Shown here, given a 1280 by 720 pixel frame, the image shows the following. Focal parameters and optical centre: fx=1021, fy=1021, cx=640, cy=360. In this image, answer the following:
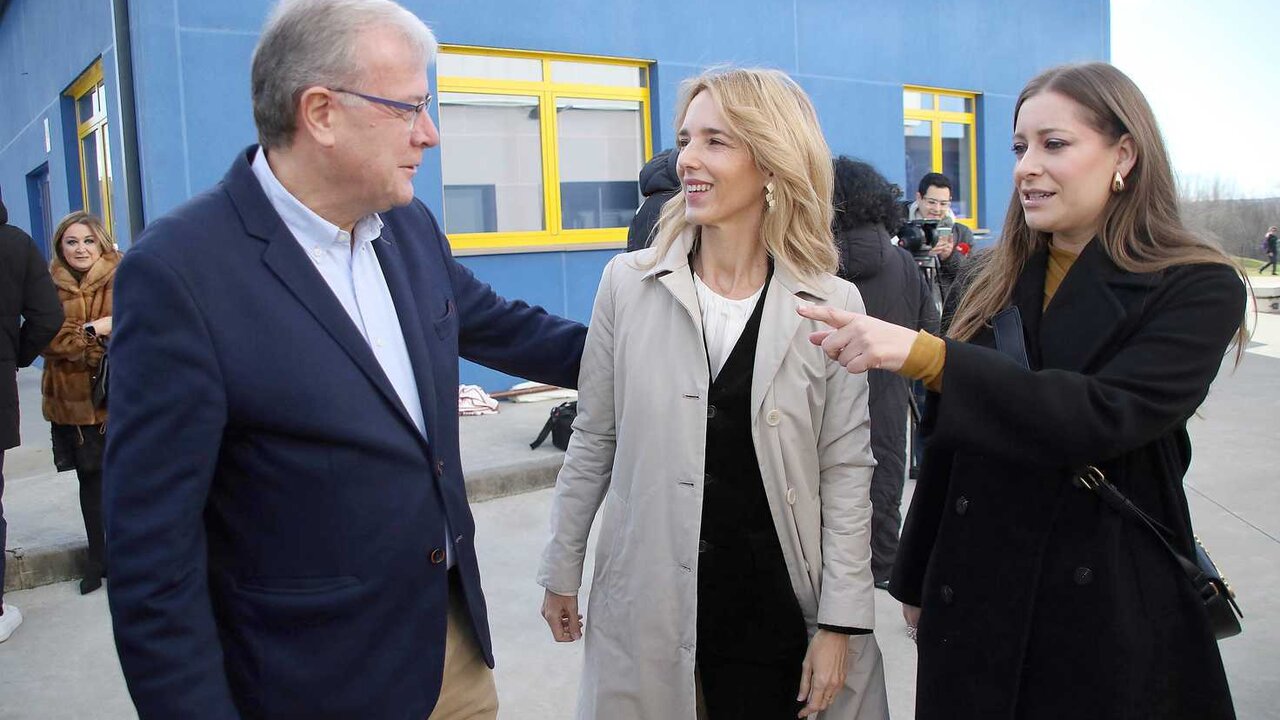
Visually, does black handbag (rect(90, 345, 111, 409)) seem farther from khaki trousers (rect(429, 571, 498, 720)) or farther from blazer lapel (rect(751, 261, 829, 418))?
blazer lapel (rect(751, 261, 829, 418))

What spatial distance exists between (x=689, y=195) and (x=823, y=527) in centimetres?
79

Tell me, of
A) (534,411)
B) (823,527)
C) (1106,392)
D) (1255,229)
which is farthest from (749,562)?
(1255,229)

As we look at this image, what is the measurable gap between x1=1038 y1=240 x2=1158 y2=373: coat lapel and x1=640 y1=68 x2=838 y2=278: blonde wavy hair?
1.75 feet

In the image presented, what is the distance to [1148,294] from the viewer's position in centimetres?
186

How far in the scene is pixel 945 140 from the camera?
11.9 meters

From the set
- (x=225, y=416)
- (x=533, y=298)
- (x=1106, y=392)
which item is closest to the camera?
(x=225, y=416)

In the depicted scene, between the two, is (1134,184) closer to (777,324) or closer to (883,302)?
(777,324)

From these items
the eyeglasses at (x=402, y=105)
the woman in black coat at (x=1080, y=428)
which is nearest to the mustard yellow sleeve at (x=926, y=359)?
the woman in black coat at (x=1080, y=428)

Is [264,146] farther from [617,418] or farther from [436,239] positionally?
[617,418]

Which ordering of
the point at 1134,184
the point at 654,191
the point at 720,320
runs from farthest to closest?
the point at 654,191, the point at 720,320, the point at 1134,184

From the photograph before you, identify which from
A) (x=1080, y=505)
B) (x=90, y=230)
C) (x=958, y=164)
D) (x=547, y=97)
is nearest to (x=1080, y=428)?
(x=1080, y=505)

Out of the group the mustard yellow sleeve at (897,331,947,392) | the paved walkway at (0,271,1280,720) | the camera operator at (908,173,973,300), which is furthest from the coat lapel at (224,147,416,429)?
the camera operator at (908,173,973,300)

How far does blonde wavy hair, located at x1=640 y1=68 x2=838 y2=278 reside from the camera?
222 cm

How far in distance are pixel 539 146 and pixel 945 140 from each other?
207 inches
